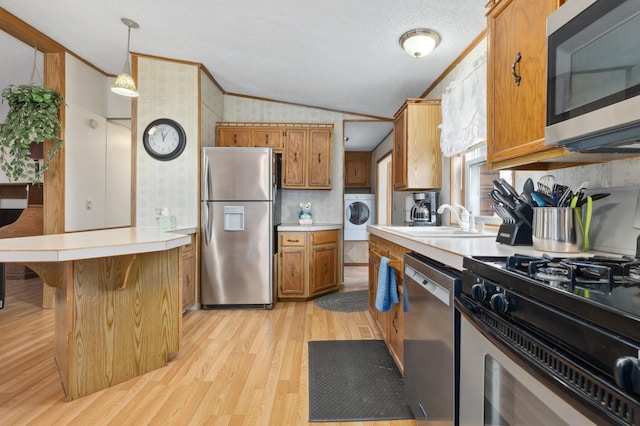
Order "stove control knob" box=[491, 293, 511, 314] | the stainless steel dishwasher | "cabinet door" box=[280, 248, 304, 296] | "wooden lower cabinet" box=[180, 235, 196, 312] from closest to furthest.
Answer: "stove control knob" box=[491, 293, 511, 314], the stainless steel dishwasher, "wooden lower cabinet" box=[180, 235, 196, 312], "cabinet door" box=[280, 248, 304, 296]

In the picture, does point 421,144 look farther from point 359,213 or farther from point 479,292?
point 359,213

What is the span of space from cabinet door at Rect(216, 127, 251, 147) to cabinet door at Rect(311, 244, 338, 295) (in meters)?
1.59

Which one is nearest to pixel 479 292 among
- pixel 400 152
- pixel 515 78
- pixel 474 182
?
pixel 515 78

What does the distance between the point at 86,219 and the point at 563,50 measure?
14.1ft

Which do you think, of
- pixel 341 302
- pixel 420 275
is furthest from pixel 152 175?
pixel 420 275

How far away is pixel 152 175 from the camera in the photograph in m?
3.50

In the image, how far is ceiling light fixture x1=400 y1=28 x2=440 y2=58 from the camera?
2340 millimetres

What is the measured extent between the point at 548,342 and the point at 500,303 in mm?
155

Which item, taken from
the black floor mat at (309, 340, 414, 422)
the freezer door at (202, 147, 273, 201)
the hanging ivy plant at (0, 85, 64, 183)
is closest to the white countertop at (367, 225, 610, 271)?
the black floor mat at (309, 340, 414, 422)

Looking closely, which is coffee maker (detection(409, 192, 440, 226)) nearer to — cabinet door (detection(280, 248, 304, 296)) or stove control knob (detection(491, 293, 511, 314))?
cabinet door (detection(280, 248, 304, 296))

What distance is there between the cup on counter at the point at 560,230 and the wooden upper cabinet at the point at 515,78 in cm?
23

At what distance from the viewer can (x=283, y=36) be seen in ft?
8.87

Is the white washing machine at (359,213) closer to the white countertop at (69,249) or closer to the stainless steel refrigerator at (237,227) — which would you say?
the stainless steel refrigerator at (237,227)

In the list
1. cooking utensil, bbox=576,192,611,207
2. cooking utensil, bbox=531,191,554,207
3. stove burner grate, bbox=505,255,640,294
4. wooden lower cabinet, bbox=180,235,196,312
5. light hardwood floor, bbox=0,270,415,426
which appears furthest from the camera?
wooden lower cabinet, bbox=180,235,196,312
